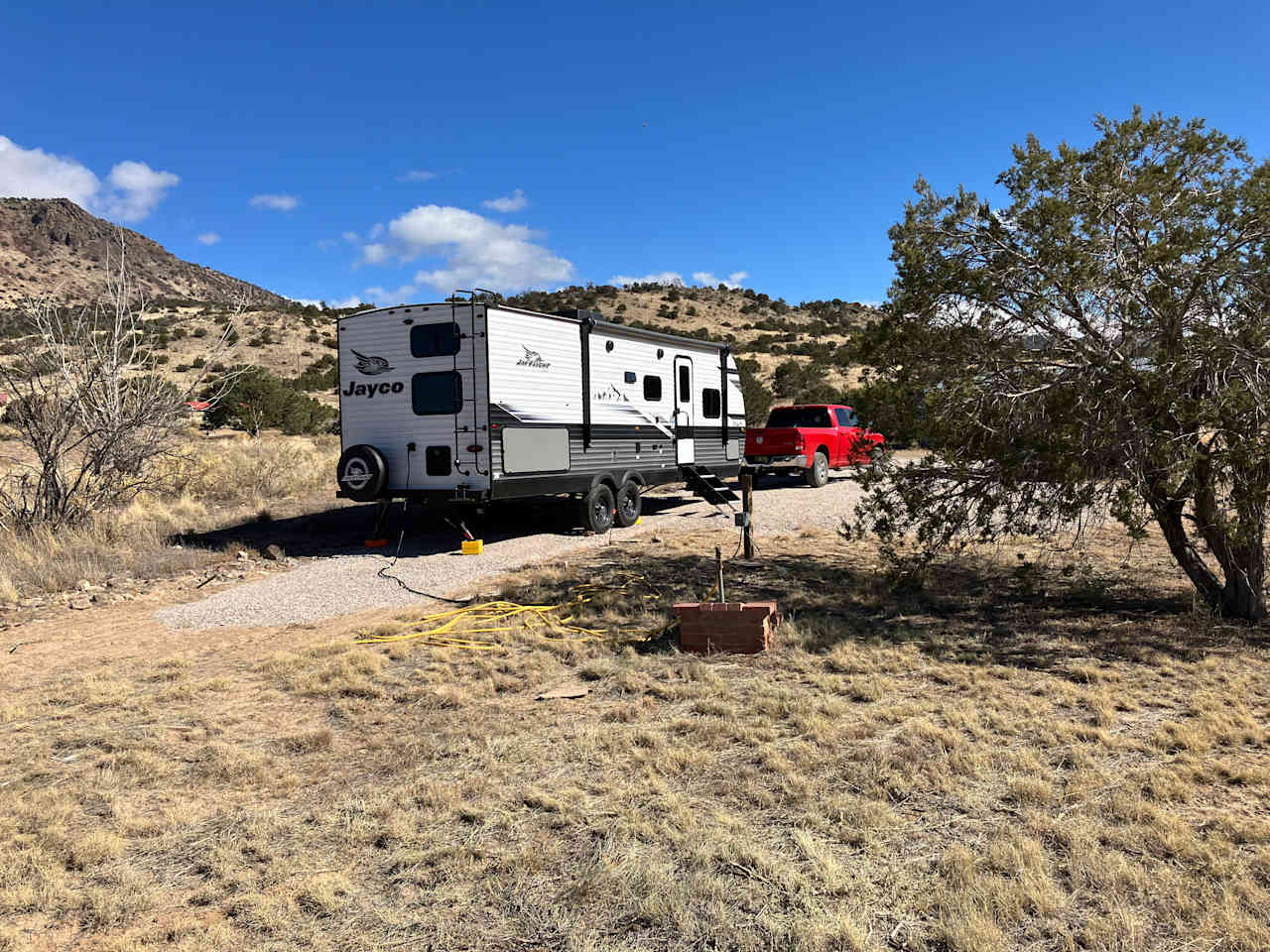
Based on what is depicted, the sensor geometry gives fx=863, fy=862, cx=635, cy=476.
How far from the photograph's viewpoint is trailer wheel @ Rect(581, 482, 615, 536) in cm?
1253

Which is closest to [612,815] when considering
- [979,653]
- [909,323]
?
[979,653]

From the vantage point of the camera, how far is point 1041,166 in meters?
6.80

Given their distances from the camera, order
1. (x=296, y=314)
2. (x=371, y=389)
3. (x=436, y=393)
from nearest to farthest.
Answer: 1. (x=436, y=393)
2. (x=371, y=389)
3. (x=296, y=314)

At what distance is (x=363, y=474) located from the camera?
444 inches

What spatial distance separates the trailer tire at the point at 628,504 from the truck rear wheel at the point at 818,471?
6.08 metres

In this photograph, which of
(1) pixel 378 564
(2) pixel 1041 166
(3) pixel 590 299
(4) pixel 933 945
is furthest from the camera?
(3) pixel 590 299

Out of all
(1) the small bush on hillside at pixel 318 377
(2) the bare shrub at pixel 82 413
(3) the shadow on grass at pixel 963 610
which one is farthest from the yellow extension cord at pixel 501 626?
(1) the small bush on hillside at pixel 318 377

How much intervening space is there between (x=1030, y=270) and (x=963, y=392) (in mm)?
1160

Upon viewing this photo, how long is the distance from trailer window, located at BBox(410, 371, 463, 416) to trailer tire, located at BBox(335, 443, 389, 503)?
85cm

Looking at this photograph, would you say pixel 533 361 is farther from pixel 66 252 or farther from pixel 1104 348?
pixel 66 252

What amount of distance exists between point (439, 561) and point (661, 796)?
7087mm

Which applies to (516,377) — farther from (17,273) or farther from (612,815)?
(17,273)

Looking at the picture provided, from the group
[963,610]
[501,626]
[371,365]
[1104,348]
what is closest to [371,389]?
[371,365]

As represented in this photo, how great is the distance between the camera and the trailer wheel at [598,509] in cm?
1253
